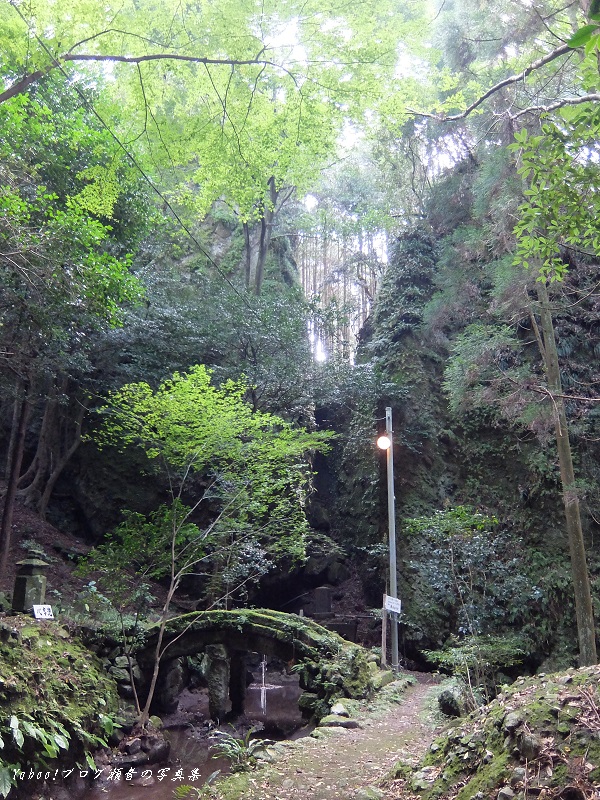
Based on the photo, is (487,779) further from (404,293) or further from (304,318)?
(404,293)

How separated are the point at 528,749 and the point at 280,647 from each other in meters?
7.69

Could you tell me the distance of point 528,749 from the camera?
3.08 m

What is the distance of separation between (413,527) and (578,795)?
941 cm

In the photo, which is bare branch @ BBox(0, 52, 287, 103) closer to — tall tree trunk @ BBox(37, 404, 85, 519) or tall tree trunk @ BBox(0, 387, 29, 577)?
tall tree trunk @ BBox(0, 387, 29, 577)

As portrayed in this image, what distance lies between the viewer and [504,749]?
10.8 feet

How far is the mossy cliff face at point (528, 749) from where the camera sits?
112 inches

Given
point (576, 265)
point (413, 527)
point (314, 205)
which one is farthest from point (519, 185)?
point (314, 205)

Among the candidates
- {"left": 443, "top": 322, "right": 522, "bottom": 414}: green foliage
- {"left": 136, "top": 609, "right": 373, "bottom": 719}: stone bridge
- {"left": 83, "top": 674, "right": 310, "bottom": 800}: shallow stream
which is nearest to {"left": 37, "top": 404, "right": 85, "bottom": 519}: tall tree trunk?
{"left": 83, "top": 674, "right": 310, "bottom": 800}: shallow stream

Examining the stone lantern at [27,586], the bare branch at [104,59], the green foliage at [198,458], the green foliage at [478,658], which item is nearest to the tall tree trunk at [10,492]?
the green foliage at [198,458]

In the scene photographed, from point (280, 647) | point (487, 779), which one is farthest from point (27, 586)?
point (487, 779)

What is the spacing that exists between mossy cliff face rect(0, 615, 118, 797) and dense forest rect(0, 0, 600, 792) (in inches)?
37.4

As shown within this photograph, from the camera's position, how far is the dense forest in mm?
5738

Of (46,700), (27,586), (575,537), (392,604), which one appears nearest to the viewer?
(46,700)

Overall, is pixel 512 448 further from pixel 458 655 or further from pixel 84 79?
pixel 84 79
